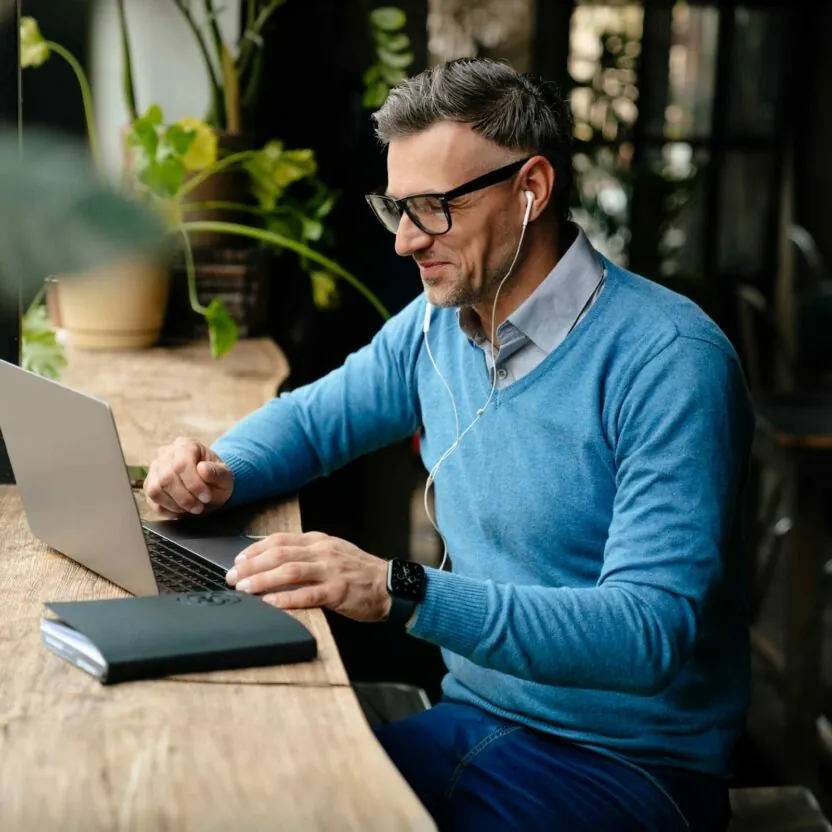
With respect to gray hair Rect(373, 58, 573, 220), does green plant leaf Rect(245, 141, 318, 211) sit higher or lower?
lower

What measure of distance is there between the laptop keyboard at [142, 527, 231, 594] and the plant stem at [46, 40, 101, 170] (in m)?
1.43

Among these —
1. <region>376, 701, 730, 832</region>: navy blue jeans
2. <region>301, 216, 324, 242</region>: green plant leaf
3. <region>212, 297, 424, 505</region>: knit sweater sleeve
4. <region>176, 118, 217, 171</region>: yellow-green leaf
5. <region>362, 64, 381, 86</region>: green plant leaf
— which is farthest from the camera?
<region>362, 64, 381, 86</region>: green plant leaf

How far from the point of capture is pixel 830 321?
401cm

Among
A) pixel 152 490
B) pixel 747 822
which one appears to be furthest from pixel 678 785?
pixel 152 490

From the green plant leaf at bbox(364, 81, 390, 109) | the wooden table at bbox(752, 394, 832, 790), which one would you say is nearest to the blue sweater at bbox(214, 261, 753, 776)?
the green plant leaf at bbox(364, 81, 390, 109)

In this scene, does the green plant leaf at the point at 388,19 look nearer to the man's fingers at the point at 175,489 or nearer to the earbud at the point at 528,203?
the earbud at the point at 528,203

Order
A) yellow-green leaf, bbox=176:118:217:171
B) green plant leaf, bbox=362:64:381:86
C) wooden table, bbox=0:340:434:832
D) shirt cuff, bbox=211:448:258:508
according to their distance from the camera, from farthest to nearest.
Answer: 1. green plant leaf, bbox=362:64:381:86
2. yellow-green leaf, bbox=176:118:217:171
3. shirt cuff, bbox=211:448:258:508
4. wooden table, bbox=0:340:434:832

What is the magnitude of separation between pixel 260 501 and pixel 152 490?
0.65 ft

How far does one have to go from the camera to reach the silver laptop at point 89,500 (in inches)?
50.7

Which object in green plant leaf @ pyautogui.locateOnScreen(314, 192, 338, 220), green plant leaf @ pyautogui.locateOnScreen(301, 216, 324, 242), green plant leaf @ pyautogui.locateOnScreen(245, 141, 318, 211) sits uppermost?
green plant leaf @ pyautogui.locateOnScreen(245, 141, 318, 211)

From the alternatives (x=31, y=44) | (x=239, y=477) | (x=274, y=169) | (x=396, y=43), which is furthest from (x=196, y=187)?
(x=239, y=477)

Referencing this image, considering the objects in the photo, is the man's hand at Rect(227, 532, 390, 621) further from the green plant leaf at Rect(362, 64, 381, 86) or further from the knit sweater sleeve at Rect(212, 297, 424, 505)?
the green plant leaf at Rect(362, 64, 381, 86)

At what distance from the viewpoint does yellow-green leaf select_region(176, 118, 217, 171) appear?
Answer: 2568 mm

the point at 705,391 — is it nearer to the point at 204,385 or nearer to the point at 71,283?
the point at 204,385
